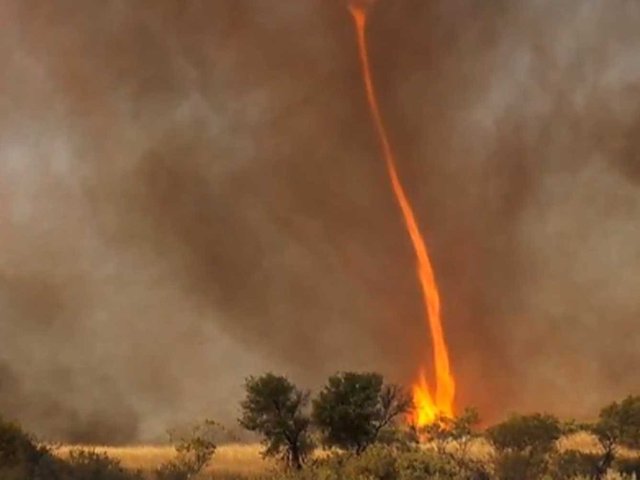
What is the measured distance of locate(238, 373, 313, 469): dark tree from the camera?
127ft

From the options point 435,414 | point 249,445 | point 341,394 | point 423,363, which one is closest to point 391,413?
point 341,394

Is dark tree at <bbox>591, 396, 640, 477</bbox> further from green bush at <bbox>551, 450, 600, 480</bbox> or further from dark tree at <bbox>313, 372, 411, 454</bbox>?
dark tree at <bbox>313, 372, 411, 454</bbox>

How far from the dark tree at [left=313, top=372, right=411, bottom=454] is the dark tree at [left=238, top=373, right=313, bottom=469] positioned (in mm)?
876

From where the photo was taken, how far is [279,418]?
129 feet

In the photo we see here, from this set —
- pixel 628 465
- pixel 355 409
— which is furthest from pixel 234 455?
pixel 628 465

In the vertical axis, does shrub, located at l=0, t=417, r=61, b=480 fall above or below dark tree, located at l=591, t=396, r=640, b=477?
below

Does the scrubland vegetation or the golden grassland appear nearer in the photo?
the scrubland vegetation

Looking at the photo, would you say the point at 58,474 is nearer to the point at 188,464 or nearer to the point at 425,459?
the point at 188,464

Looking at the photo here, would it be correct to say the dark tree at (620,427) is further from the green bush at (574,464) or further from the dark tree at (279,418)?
the dark tree at (279,418)

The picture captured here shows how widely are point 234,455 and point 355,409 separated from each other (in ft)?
35.1

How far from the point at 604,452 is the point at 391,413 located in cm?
1002

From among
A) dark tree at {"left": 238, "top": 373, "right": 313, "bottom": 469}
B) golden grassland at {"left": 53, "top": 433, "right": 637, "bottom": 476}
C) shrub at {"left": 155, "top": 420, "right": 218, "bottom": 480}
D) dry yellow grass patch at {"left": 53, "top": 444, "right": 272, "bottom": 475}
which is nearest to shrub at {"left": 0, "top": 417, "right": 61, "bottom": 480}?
dry yellow grass patch at {"left": 53, "top": 444, "right": 272, "bottom": 475}

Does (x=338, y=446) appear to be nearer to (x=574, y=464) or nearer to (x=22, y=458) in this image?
(x=574, y=464)

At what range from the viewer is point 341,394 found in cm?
3994
